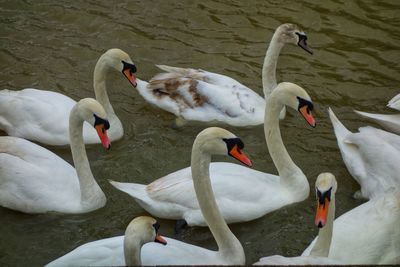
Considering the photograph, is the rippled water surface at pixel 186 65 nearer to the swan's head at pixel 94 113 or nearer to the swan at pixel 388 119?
the swan at pixel 388 119

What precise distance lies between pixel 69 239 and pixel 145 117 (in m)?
2.23

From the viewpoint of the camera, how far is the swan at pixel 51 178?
6273mm

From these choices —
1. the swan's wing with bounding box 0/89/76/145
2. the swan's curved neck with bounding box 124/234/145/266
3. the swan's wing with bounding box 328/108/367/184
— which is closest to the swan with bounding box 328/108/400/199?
the swan's wing with bounding box 328/108/367/184

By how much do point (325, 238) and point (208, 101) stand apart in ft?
9.29

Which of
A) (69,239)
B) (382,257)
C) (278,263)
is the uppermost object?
(278,263)

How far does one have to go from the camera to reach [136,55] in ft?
29.9

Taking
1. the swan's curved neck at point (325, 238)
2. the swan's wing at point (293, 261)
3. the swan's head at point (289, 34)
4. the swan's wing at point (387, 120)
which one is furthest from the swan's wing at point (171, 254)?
the swan's head at point (289, 34)

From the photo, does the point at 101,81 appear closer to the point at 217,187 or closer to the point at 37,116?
the point at 37,116

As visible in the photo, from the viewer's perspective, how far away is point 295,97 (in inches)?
255

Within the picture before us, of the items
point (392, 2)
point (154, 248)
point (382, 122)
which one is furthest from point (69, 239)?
point (392, 2)

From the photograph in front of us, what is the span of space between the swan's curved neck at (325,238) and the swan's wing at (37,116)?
3.01 metres

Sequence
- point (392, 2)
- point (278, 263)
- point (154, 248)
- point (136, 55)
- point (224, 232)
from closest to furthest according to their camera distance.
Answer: point (278, 263) < point (154, 248) < point (224, 232) < point (136, 55) < point (392, 2)

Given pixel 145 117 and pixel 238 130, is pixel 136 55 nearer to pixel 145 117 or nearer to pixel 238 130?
pixel 145 117

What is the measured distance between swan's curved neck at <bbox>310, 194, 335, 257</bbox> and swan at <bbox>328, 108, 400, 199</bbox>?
113 centimetres
